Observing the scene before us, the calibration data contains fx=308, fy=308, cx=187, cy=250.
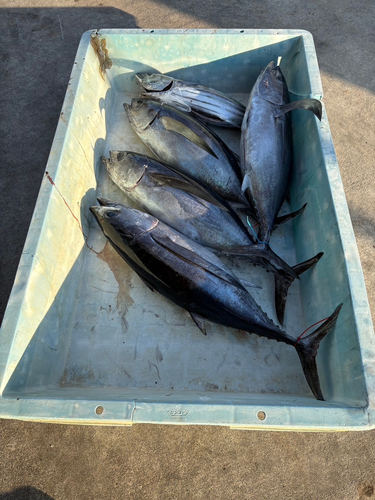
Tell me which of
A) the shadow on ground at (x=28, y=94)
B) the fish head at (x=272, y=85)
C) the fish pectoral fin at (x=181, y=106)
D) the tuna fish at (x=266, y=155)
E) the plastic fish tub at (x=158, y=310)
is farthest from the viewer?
the shadow on ground at (x=28, y=94)

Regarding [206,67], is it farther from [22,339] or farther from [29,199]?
[22,339]

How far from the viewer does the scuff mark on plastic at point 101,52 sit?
238 centimetres

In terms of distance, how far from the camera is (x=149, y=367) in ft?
5.93

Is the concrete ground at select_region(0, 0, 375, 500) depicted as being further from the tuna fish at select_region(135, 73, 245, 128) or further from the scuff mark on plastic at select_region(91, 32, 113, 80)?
the tuna fish at select_region(135, 73, 245, 128)

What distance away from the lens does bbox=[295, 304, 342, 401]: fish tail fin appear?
5.09ft

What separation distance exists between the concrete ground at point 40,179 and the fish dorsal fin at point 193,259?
3.29 feet

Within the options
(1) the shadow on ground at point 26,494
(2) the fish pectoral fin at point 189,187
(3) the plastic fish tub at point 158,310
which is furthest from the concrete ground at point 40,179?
(2) the fish pectoral fin at point 189,187

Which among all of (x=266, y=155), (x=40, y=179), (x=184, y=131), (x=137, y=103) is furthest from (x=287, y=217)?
(x=40, y=179)

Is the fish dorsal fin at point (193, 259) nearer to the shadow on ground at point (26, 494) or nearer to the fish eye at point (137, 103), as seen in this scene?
the fish eye at point (137, 103)

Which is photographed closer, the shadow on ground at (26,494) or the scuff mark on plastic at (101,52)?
the shadow on ground at (26,494)

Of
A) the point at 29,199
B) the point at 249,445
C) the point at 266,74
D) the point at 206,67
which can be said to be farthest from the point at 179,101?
the point at 249,445

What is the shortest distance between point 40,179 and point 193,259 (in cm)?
185

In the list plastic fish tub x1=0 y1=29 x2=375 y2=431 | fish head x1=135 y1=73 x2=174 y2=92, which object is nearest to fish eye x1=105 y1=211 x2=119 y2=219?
plastic fish tub x1=0 y1=29 x2=375 y2=431

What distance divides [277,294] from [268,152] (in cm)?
98
